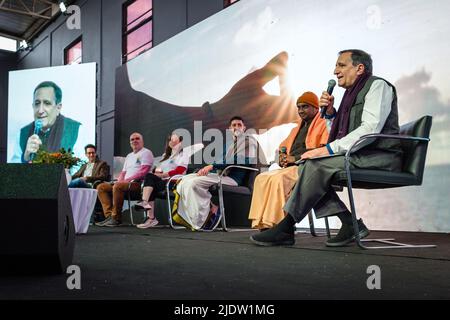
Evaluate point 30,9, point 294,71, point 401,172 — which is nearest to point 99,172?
point 294,71

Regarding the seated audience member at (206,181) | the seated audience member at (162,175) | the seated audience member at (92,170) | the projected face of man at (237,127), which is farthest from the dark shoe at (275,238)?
the seated audience member at (92,170)

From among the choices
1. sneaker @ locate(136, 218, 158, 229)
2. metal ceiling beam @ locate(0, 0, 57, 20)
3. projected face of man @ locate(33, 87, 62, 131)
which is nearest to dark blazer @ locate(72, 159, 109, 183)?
sneaker @ locate(136, 218, 158, 229)

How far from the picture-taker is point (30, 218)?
1.47 metres

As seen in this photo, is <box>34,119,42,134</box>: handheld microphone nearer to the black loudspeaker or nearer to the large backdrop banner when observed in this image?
the large backdrop banner

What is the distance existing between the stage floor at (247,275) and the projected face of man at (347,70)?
34.9 inches

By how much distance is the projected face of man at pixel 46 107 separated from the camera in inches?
334

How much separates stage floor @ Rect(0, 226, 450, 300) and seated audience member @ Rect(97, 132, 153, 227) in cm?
300

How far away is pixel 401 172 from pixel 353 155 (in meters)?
0.25

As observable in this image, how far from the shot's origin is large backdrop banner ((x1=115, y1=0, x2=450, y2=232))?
3.54m

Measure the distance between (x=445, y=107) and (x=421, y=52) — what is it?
1.49ft

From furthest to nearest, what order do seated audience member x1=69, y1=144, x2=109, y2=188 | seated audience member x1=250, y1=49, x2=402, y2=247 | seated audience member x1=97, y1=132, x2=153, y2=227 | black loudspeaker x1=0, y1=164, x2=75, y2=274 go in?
seated audience member x1=69, y1=144, x2=109, y2=188, seated audience member x1=97, y1=132, x2=153, y2=227, seated audience member x1=250, y1=49, x2=402, y2=247, black loudspeaker x1=0, y1=164, x2=75, y2=274

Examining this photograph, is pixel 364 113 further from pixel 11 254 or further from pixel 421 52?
pixel 11 254

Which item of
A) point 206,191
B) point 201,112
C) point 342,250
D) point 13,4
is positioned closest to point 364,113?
point 342,250

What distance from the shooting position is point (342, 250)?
2.33m
